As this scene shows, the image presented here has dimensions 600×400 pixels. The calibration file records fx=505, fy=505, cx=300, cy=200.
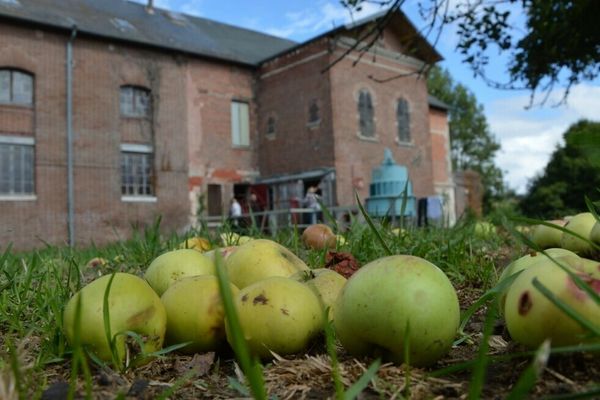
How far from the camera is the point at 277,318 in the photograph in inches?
51.2

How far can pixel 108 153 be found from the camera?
18.0 metres

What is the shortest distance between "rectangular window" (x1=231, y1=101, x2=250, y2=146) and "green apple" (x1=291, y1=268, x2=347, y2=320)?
777 inches

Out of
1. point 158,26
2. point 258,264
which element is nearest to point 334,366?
point 258,264

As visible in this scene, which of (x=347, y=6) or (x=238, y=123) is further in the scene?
(x=238, y=123)

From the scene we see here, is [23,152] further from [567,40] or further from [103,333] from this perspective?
[103,333]

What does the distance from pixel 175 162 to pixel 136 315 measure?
61.0ft

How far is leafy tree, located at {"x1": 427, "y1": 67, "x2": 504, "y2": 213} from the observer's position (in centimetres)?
4384

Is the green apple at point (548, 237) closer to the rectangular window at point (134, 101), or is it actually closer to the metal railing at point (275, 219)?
the metal railing at point (275, 219)

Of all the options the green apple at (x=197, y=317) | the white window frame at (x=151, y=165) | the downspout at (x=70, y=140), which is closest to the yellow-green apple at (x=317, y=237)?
the green apple at (x=197, y=317)

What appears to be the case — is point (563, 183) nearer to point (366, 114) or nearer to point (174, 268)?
point (366, 114)

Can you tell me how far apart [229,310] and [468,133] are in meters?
48.0

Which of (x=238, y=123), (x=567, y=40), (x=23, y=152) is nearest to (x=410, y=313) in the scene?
(x=567, y=40)

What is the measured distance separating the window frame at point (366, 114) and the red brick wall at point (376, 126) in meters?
0.14

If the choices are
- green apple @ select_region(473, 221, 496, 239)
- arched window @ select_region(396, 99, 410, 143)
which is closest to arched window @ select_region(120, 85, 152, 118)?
arched window @ select_region(396, 99, 410, 143)
